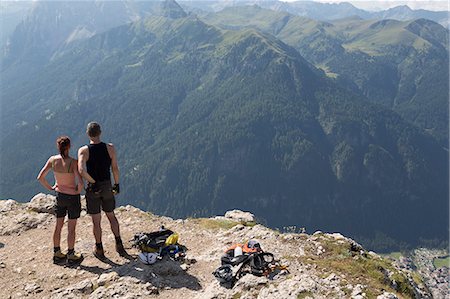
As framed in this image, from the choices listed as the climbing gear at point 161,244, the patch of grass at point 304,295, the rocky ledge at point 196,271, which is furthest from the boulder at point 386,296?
the climbing gear at point 161,244

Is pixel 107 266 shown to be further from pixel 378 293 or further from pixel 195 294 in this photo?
pixel 378 293

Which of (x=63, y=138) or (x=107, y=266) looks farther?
(x=107, y=266)

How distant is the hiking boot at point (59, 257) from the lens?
655 inches

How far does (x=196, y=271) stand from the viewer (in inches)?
637

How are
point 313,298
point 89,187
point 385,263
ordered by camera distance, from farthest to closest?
point 385,263 → point 89,187 → point 313,298

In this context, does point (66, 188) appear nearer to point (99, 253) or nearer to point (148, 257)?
point (99, 253)

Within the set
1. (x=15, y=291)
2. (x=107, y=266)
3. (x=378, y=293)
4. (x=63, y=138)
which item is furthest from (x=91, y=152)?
(x=378, y=293)

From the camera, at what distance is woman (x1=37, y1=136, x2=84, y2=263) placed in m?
15.3

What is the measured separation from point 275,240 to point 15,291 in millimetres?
11203

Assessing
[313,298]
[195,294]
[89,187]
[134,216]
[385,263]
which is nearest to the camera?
[313,298]

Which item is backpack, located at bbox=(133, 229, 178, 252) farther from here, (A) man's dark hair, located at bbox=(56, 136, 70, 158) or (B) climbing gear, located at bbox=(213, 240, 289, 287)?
(A) man's dark hair, located at bbox=(56, 136, 70, 158)

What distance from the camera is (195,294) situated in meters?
14.6

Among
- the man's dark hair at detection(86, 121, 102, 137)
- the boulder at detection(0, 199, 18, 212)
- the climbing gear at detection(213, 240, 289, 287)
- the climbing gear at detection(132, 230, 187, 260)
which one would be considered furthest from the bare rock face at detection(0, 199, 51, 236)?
the climbing gear at detection(213, 240, 289, 287)

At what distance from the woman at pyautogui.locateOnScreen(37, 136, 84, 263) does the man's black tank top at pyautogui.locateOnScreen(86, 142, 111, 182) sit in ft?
2.02
